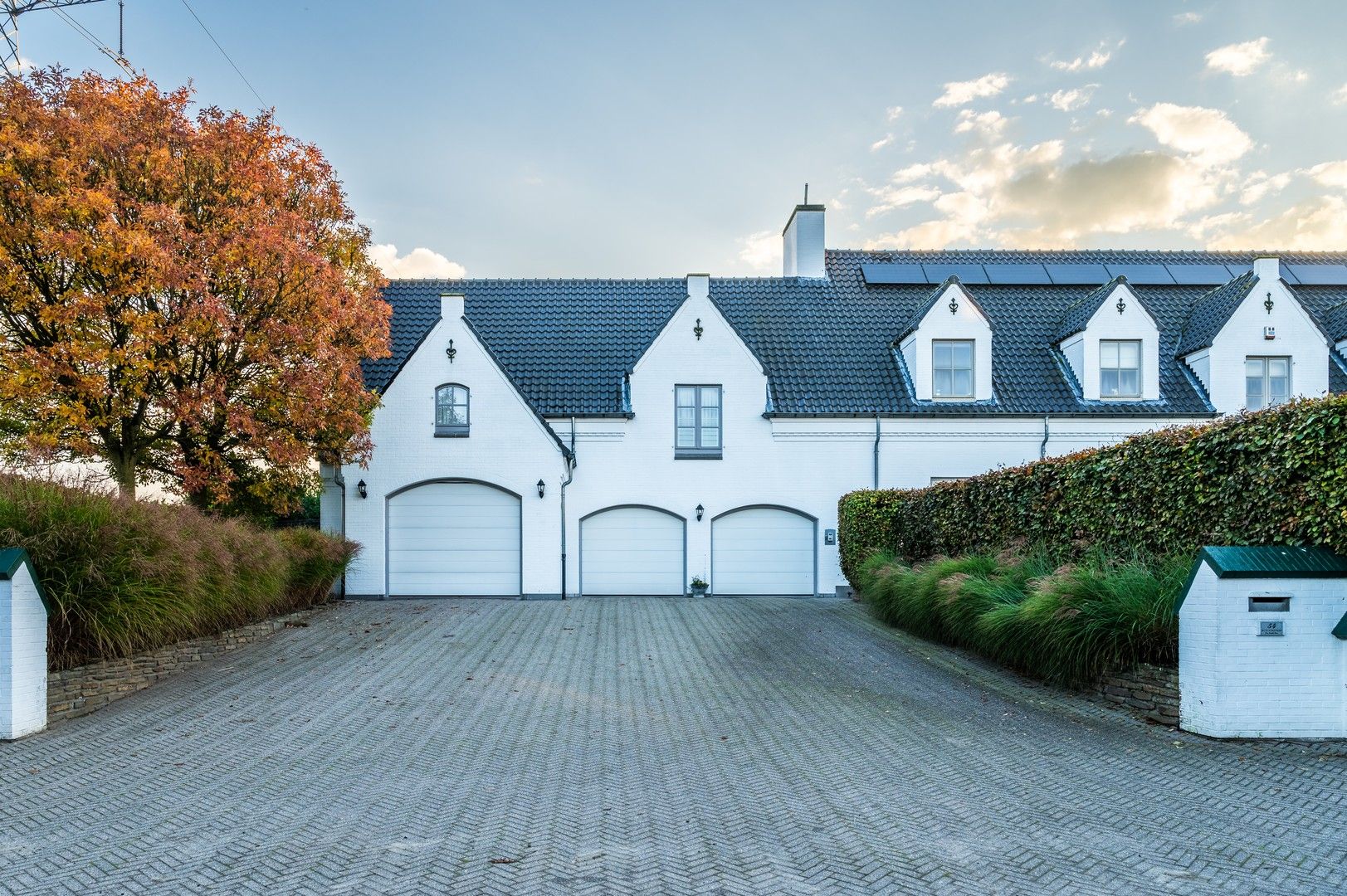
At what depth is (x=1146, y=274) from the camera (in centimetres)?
2195

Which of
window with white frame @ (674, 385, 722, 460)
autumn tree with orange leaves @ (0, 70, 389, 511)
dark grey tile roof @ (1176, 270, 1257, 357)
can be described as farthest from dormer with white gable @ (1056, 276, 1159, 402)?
autumn tree with orange leaves @ (0, 70, 389, 511)

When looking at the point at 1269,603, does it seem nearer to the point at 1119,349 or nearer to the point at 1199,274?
the point at 1119,349

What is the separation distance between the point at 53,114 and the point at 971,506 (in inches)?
607

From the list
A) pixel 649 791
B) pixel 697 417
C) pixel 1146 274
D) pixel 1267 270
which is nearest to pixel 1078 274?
pixel 1146 274

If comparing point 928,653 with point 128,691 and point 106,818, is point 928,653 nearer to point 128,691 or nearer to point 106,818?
point 106,818

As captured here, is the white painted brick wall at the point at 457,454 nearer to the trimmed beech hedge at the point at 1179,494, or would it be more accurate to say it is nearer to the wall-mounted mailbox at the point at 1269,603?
the trimmed beech hedge at the point at 1179,494

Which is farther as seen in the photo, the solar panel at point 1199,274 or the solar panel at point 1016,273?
the solar panel at point 1016,273

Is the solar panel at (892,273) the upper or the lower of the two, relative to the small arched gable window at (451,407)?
upper

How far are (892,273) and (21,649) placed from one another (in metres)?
20.4

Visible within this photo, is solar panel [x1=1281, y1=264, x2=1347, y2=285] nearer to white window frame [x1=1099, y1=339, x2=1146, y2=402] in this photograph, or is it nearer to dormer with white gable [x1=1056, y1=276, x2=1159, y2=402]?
dormer with white gable [x1=1056, y1=276, x2=1159, y2=402]

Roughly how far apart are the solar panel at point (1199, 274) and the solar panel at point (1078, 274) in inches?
80.3

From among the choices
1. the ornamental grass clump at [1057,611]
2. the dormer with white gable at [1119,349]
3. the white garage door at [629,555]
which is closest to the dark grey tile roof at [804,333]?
the dormer with white gable at [1119,349]

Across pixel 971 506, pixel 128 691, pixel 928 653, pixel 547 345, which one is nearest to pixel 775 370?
pixel 547 345

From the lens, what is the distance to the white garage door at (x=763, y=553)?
17.9 metres
